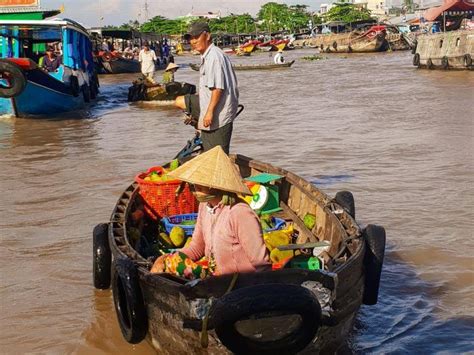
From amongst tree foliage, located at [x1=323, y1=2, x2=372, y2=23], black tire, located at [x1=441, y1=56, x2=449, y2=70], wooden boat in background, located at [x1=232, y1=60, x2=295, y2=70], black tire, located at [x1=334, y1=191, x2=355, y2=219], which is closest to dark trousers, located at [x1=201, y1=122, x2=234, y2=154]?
black tire, located at [x1=334, y1=191, x2=355, y2=219]

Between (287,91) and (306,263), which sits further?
(287,91)

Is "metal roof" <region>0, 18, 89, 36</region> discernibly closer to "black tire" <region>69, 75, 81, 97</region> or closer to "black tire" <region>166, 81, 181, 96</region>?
"black tire" <region>69, 75, 81, 97</region>

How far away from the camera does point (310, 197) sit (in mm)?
4930


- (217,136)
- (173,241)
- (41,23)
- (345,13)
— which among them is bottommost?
(173,241)

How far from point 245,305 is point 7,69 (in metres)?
11.7

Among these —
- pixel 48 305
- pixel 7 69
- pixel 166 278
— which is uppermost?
pixel 7 69

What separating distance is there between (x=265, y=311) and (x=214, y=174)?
0.82 metres

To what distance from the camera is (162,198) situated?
17.6ft

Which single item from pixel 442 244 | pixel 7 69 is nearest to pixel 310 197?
pixel 442 244

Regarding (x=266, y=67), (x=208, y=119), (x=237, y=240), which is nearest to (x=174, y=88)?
(x=208, y=119)

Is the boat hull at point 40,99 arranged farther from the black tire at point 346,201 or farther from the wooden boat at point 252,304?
the wooden boat at point 252,304

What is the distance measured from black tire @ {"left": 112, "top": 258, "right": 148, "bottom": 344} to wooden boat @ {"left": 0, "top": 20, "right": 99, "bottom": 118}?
10642 millimetres

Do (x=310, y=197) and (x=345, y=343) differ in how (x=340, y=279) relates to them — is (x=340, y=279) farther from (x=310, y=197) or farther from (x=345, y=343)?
(x=310, y=197)

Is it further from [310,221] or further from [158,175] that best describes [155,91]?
[310,221]
